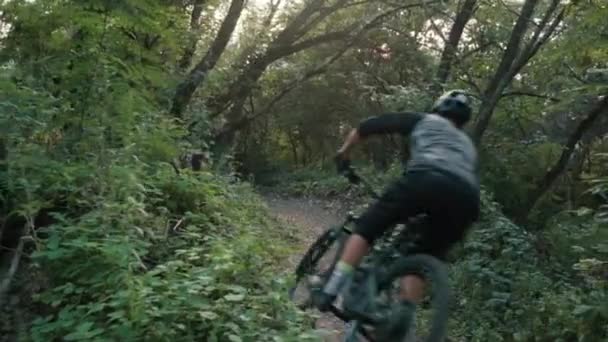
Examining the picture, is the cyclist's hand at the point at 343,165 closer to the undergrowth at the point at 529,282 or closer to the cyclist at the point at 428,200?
the cyclist at the point at 428,200

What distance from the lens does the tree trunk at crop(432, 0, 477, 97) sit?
14902 millimetres

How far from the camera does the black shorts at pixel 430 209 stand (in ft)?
14.0

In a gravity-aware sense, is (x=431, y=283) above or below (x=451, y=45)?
below

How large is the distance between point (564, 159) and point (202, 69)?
7.28 metres

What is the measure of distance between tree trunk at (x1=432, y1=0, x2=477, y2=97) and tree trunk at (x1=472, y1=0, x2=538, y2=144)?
2.06 meters

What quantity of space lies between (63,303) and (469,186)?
3123 mm

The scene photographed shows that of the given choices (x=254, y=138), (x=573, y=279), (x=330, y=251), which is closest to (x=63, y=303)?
(x=330, y=251)

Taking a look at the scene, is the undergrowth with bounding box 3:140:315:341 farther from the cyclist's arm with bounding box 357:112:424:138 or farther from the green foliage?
the cyclist's arm with bounding box 357:112:424:138

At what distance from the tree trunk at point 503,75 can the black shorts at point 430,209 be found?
723 cm

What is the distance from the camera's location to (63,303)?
16.9ft

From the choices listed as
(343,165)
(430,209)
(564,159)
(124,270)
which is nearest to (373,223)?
(430,209)

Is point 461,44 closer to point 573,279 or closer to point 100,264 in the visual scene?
point 573,279

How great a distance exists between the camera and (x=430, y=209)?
171 inches

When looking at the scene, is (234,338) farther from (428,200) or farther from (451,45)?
(451,45)
